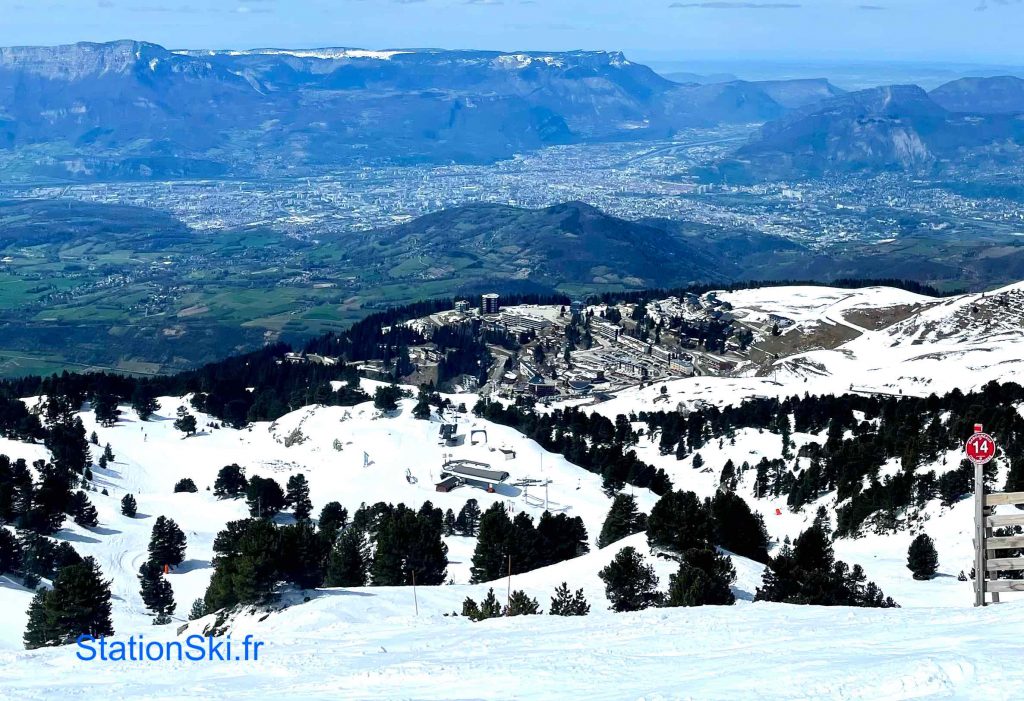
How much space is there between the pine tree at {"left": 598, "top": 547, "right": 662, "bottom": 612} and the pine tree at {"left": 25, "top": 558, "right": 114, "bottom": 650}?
18.1 metres

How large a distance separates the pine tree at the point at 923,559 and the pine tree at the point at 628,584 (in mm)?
12826

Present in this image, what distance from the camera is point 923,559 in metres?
42.8

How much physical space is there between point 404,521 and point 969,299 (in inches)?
4891

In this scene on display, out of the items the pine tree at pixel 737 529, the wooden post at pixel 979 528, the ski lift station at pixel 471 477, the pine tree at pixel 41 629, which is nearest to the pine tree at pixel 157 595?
the pine tree at pixel 41 629

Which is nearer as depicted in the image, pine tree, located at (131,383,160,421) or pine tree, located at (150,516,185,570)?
pine tree, located at (150,516,185,570)

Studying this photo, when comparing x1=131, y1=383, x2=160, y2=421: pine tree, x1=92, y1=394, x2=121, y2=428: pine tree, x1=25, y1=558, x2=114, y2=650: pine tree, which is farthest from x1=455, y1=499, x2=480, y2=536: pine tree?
x1=131, y1=383, x2=160, y2=421: pine tree

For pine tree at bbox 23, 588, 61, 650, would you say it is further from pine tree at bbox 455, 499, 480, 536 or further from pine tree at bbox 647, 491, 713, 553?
pine tree at bbox 455, 499, 480, 536

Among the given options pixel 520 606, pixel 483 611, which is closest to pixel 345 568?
pixel 520 606

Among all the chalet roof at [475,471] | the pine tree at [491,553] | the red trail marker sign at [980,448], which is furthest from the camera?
the chalet roof at [475,471]

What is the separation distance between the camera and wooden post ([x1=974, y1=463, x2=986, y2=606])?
20406 mm

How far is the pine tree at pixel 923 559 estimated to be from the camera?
140 ft

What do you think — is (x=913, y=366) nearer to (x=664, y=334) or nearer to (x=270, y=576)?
(x=664, y=334)

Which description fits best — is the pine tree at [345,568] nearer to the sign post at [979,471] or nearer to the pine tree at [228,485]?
the sign post at [979,471]

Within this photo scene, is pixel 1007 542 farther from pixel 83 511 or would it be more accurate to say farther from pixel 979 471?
pixel 83 511
